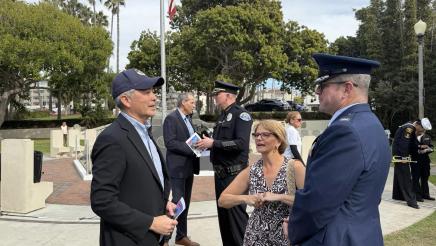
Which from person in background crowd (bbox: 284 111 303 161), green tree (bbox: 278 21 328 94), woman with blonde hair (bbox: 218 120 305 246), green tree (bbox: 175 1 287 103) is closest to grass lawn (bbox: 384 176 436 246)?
person in background crowd (bbox: 284 111 303 161)

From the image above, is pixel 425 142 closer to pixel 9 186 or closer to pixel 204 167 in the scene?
pixel 204 167

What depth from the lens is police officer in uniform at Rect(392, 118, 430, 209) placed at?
923 centimetres

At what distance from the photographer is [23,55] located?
27000 mm

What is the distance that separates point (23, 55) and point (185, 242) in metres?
24.2

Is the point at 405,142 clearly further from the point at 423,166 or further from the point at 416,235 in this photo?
the point at 416,235

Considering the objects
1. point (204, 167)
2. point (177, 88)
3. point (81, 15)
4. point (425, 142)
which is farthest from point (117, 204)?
point (81, 15)

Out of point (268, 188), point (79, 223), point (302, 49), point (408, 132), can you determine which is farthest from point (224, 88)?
point (302, 49)

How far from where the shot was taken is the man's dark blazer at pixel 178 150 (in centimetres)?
597

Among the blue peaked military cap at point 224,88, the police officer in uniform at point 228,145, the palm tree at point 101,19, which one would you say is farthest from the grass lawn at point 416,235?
the palm tree at point 101,19

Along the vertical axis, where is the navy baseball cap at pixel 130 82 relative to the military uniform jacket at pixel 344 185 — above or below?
above

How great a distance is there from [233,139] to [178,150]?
3.48ft

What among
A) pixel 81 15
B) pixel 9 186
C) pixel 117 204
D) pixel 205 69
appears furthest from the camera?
pixel 81 15

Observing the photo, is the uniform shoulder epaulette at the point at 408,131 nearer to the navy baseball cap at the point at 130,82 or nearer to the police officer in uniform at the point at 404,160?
the police officer in uniform at the point at 404,160

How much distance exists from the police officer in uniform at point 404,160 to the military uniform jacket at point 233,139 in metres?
5.32
